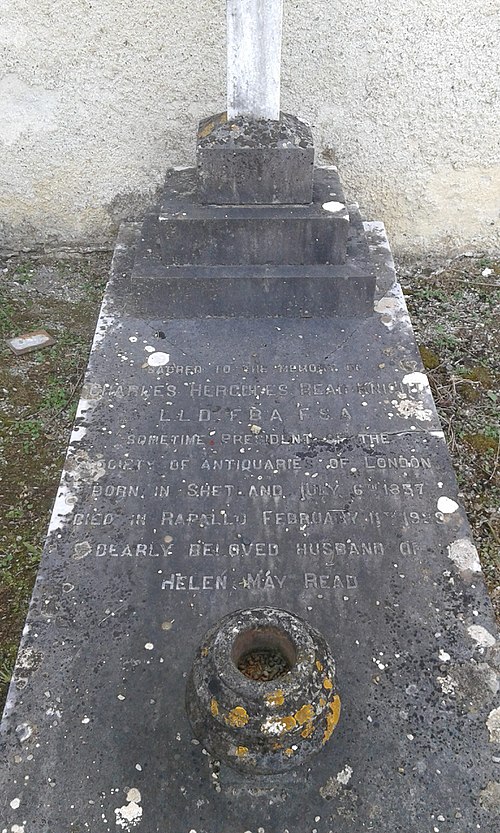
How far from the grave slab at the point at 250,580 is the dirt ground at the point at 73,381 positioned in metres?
0.55

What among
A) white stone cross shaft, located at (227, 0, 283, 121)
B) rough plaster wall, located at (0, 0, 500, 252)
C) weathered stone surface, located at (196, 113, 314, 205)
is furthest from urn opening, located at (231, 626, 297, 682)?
rough plaster wall, located at (0, 0, 500, 252)

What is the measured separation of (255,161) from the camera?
123 inches

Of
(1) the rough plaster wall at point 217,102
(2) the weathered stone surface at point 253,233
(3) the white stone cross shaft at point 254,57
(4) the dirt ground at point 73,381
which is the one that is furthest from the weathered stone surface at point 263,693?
(1) the rough plaster wall at point 217,102

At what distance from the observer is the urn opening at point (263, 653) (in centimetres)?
185

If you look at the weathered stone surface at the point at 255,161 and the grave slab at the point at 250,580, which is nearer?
the grave slab at the point at 250,580

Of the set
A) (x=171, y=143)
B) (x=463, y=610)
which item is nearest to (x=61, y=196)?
(x=171, y=143)

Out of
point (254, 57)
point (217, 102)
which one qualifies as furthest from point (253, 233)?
point (217, 102)

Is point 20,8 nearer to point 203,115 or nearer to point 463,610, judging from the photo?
point 203,115

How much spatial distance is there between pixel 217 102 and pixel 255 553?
2.78 metres

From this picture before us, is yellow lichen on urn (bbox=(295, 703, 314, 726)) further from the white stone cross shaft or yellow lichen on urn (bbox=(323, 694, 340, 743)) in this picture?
the white stone cross shaft

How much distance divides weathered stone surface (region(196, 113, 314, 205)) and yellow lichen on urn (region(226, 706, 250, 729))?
2.38 m

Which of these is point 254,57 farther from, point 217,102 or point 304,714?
point 304,714

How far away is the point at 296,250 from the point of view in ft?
10.7

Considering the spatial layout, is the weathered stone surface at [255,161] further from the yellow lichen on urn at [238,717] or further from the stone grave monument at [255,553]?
the yellow lichen on urn at [238,717]
